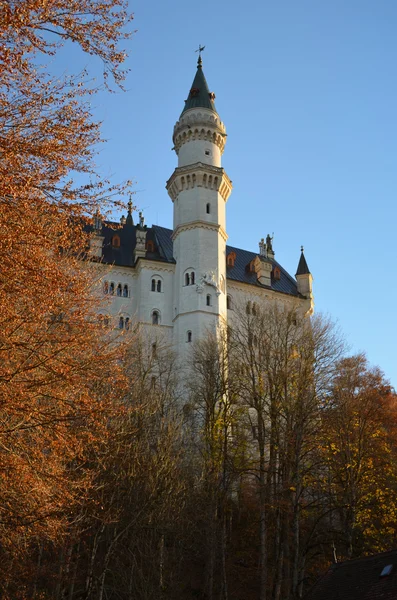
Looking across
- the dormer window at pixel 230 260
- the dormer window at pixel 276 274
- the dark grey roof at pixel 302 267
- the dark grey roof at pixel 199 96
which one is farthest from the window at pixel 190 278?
the dark grey roof at pixel 199 96

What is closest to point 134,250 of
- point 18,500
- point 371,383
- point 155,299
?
point 155,299

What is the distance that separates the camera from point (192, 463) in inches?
1162

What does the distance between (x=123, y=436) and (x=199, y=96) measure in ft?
131

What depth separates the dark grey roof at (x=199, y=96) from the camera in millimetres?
54719

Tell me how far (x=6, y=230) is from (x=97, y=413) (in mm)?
3795

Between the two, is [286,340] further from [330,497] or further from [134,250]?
[134,250]

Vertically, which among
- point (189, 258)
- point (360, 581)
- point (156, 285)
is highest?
point (189, 258)

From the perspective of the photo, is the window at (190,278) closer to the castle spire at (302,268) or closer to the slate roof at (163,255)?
the slate roof at (163,255)

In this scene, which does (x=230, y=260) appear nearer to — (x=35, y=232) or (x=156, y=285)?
(x=156, y=285)

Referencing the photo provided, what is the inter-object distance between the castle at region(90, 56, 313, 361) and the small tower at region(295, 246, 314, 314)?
123cm

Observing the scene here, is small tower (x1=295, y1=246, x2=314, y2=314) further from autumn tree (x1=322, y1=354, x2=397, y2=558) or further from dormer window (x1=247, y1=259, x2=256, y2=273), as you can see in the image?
autumn tree (x1=322, y1=354, x2=397, y2=558)

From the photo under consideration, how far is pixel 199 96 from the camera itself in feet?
182

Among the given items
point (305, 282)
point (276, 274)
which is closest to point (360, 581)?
point (305, 282)

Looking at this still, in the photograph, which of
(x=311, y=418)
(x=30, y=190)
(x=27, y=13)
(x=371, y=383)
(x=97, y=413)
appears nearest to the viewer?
(x=27, y=13)
